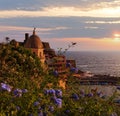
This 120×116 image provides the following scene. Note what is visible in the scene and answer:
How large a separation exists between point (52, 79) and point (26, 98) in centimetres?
275

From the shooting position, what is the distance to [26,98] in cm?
673

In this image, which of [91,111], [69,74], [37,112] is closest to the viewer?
[37,112]

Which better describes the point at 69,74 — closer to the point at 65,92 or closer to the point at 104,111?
the point at 65,92

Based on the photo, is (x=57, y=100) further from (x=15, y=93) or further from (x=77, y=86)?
(x=77, y=86)

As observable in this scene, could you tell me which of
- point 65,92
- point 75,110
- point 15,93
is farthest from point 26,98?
point 65,92

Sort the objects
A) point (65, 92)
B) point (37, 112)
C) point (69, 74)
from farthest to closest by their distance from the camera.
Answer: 1. point (69, 74)
2. point (65, 92)
3. point (37, 112)

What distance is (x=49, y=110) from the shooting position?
6555 millimetres

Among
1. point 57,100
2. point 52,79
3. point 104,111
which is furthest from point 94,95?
point 52,79

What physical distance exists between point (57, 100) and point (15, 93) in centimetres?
60

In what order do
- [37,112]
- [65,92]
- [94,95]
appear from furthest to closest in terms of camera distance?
[65,92] → [94,95] → [37,112]

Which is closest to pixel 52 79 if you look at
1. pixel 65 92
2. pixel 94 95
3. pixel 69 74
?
pixel 69 74

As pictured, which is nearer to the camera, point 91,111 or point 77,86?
point 91,111

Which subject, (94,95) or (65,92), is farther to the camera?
(65,92)

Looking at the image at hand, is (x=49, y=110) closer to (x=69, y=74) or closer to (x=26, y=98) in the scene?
(x=26, y=98)
